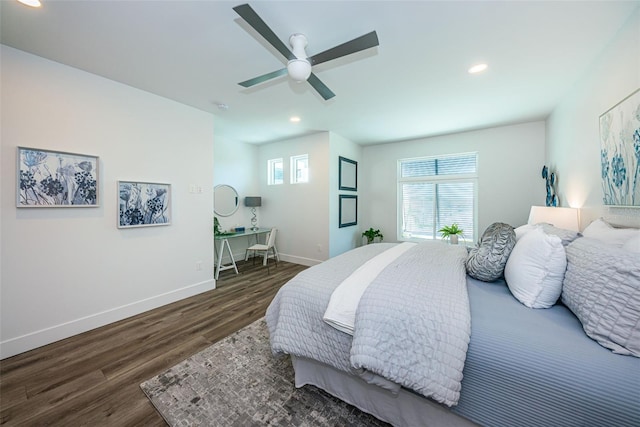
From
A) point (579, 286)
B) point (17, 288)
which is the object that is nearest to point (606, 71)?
point (579, 286)

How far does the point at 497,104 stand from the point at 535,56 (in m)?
1.09

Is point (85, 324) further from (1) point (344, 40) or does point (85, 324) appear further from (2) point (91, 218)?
(1) point (344, 40)

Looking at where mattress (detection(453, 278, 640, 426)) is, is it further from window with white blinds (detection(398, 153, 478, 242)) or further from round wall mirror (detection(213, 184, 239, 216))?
round wall mirror (detection(213, 184, 239, 216))

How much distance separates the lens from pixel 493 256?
1.58 metres

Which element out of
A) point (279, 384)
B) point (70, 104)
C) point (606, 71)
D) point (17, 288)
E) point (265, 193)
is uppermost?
point (606, 71)

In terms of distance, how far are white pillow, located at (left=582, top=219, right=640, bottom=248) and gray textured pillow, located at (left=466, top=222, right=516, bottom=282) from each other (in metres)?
0.45

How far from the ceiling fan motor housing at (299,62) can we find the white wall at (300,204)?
258 centimetres

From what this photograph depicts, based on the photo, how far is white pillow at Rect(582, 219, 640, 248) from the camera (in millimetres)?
1369

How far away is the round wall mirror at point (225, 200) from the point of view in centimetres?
459

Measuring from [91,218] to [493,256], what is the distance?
3665 millimetres

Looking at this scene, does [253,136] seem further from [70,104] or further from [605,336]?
[605,336]

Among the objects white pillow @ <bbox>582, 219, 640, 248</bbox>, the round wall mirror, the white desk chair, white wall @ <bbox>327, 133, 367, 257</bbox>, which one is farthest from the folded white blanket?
the round wall mirror

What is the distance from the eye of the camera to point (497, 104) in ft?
10.1

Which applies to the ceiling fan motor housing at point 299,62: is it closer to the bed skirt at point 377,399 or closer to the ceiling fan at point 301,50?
the ceiling fan at point 301,50
